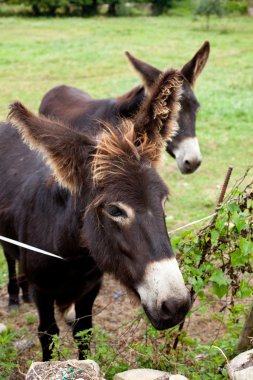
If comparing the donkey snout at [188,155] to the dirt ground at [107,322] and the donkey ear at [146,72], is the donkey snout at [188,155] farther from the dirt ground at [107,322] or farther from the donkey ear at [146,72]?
the dirt ground at [107,322]

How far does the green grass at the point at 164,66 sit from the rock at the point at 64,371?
1363 millimetres

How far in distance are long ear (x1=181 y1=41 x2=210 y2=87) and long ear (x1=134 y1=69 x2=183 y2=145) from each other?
277 centimetres

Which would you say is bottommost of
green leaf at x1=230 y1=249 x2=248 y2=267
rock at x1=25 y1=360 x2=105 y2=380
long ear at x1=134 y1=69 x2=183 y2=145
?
rock at x1=25 y1=360 x2=105 y2=380

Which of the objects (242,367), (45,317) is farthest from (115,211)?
(45,317)

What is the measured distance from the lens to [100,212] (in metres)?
2.86

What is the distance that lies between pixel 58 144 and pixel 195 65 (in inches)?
133

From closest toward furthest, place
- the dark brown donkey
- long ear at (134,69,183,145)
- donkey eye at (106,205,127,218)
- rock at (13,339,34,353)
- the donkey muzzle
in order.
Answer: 1. the donkey muzzle
2. the dark brown donkey
3. donkey eye at (106,205,127,218)
4. long ear at (134,69,183,145)
5. rock at (13,339,34,353)

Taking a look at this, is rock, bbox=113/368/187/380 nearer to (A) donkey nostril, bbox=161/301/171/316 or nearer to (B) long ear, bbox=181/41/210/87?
(A) donkey nostril, bbox=161/301/171/316

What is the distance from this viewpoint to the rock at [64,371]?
2.62 meters

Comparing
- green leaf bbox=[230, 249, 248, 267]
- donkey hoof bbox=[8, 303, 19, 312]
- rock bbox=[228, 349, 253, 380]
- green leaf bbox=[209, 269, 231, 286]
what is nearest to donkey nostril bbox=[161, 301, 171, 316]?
rock bbox=[228, 349, 253, 380]

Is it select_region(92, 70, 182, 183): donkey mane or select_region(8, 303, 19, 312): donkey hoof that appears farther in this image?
select_region(8, 303, 19, 312): donkey hoof

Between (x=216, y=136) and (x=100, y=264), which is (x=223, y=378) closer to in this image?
(x=100, y=264)

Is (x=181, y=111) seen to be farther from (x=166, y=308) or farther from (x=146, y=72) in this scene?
(x=166, y=308)

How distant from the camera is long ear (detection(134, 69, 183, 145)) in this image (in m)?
3.06
